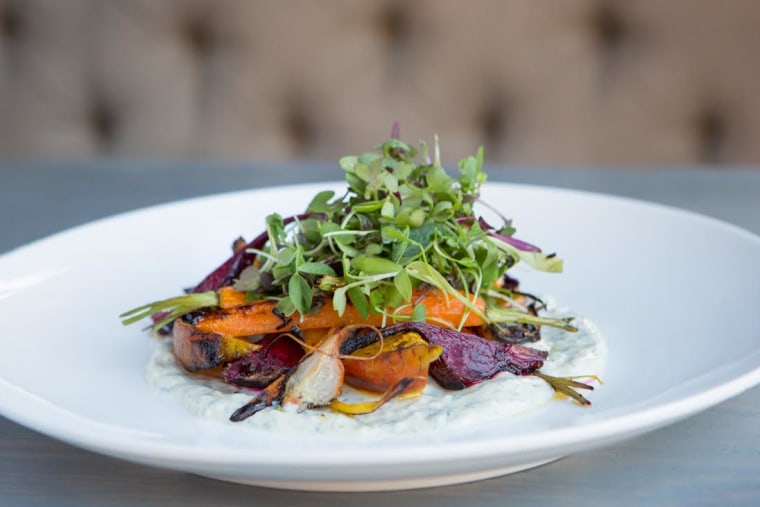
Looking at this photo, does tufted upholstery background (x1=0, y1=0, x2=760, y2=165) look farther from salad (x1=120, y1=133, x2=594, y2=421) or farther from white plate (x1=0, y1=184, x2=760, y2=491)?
salad (x1=120, y1=133, x2=594, y2=421)

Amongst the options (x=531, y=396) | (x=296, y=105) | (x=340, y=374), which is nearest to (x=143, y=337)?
(x=340, y=374)

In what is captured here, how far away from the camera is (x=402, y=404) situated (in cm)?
89

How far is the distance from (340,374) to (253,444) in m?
0.14

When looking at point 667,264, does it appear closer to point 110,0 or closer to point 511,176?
point 511,176

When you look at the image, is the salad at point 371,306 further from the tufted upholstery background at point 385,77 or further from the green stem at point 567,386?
the tufted upholstery background at point 385,77

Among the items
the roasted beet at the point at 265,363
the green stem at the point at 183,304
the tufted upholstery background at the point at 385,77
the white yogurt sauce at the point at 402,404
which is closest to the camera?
the white yogurt sauce at the point at 402,404

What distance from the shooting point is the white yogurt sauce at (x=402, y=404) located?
84 centimetres

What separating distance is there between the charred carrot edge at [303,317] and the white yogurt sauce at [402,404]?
0.07 metres

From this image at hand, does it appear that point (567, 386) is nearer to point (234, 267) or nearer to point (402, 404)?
point (402, 404)

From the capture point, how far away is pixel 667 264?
50.1 inches

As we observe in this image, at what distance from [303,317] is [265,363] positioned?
0.07m

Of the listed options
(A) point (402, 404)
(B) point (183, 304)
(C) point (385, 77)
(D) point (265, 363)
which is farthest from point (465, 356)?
(C) point (385, 77)

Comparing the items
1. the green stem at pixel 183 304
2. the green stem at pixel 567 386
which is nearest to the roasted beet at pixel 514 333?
the green stem at pixel 567 386

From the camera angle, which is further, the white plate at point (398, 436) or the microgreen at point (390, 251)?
the microgreen at point (390, 251)
